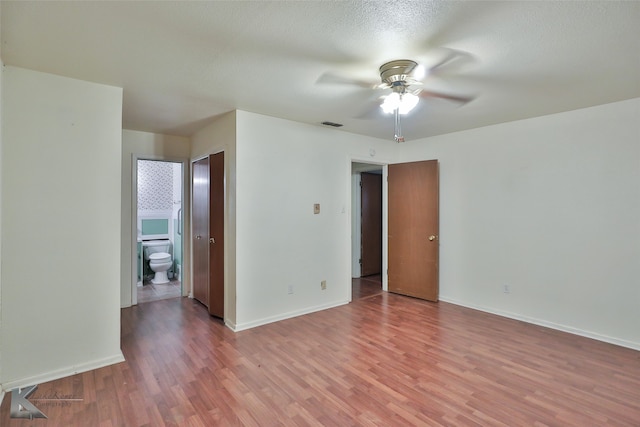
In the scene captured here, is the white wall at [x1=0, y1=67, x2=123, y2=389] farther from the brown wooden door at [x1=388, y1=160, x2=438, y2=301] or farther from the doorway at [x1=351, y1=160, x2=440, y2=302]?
the brown wooden door at [x1=388, y1=160, x2=438, y2=301]

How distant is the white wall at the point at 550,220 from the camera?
3.16m

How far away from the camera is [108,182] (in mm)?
2732

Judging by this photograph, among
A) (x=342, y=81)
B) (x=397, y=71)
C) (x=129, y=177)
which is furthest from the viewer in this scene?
(x=129, y=177)

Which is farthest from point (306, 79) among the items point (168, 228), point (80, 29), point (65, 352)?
point (168, 228)

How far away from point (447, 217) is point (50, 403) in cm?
456

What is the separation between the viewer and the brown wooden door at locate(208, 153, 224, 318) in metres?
3.82

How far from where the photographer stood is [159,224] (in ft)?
20.5

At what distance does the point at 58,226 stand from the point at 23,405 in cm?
124

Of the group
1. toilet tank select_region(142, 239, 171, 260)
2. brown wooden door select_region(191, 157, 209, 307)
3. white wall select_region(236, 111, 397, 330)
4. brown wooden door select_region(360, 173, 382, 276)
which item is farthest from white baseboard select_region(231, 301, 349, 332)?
toilet tank select_region(142, 239, 171, 260)

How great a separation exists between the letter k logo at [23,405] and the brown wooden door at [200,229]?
6.66 feet

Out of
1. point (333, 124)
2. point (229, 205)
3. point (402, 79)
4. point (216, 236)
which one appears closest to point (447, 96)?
point (402, 79)

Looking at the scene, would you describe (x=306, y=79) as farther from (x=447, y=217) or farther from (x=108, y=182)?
(x=447, y=217)

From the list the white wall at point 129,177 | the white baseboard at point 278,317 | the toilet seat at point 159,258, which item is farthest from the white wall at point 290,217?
the toilet seat at point 159,258

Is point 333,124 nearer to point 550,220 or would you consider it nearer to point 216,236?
point 216,236
